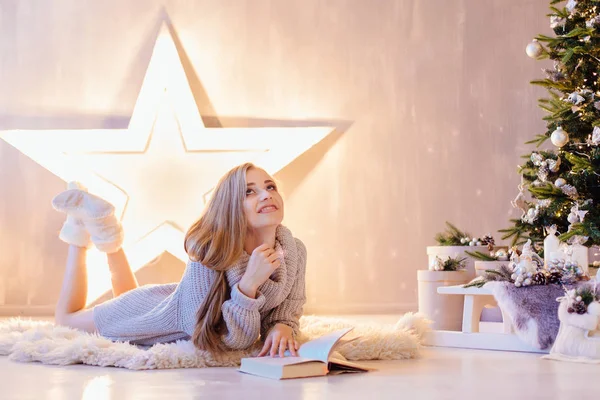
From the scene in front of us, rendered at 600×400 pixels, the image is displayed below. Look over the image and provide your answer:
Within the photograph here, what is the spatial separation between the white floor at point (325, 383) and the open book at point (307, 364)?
31mm

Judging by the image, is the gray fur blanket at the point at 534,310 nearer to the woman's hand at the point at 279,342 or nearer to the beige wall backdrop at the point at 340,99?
the woman's hand at the point at 279,342

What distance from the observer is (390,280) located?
13.5 feet

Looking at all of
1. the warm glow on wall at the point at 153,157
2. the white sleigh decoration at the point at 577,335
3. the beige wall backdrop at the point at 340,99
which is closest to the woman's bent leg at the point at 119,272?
the warm glow on wall at the point at 153,157

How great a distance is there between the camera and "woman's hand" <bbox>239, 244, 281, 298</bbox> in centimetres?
199

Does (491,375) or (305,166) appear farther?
(305,166)

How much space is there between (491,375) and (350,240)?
2.23 m

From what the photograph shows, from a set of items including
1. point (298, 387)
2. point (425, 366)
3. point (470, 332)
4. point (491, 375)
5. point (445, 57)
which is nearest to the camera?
point (298, 387)

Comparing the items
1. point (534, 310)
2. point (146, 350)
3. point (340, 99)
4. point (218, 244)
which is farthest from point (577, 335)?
point (340, 99)

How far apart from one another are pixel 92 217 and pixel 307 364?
120 cm

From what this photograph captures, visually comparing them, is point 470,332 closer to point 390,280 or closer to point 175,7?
point 390,280

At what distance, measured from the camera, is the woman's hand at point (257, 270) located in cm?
199

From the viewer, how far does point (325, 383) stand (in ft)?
5.73

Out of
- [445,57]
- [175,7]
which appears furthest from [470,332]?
[175,7]

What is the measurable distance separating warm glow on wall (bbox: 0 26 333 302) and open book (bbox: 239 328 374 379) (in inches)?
73.6
